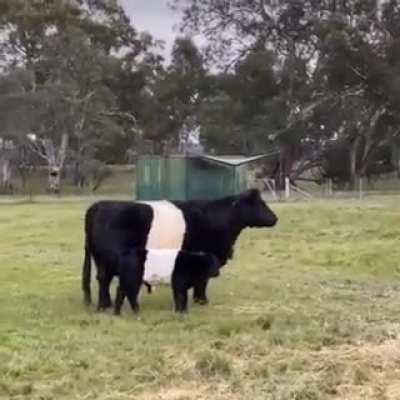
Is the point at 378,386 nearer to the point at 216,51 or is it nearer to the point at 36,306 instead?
the point at 36,306

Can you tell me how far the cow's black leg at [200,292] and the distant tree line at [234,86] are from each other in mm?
33300

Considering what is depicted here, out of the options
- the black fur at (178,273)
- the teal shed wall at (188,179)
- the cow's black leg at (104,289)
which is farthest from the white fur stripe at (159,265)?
the teal shed wall at (188,179)

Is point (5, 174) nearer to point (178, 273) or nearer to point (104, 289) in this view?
point (104, 289)

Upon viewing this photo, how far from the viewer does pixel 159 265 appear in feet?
27.7

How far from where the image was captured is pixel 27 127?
146 feet

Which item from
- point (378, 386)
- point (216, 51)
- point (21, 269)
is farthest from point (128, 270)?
point (216, 51)

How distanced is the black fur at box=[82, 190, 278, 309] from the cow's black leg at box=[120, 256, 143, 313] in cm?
12

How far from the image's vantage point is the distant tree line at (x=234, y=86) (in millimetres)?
42281

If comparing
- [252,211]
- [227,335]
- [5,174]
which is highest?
[5,174]

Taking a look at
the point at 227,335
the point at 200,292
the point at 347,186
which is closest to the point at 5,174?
the point at 347,186

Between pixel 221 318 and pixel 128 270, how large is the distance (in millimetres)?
976

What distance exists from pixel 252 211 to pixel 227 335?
237 cm

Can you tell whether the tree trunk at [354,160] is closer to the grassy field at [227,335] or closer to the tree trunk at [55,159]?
the tree trunk at [55,159]

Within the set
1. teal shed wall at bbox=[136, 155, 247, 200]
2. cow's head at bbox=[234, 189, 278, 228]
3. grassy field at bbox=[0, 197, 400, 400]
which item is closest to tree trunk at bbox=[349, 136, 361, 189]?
teal shed wall at bbox=[136, 155, 247, 200]
